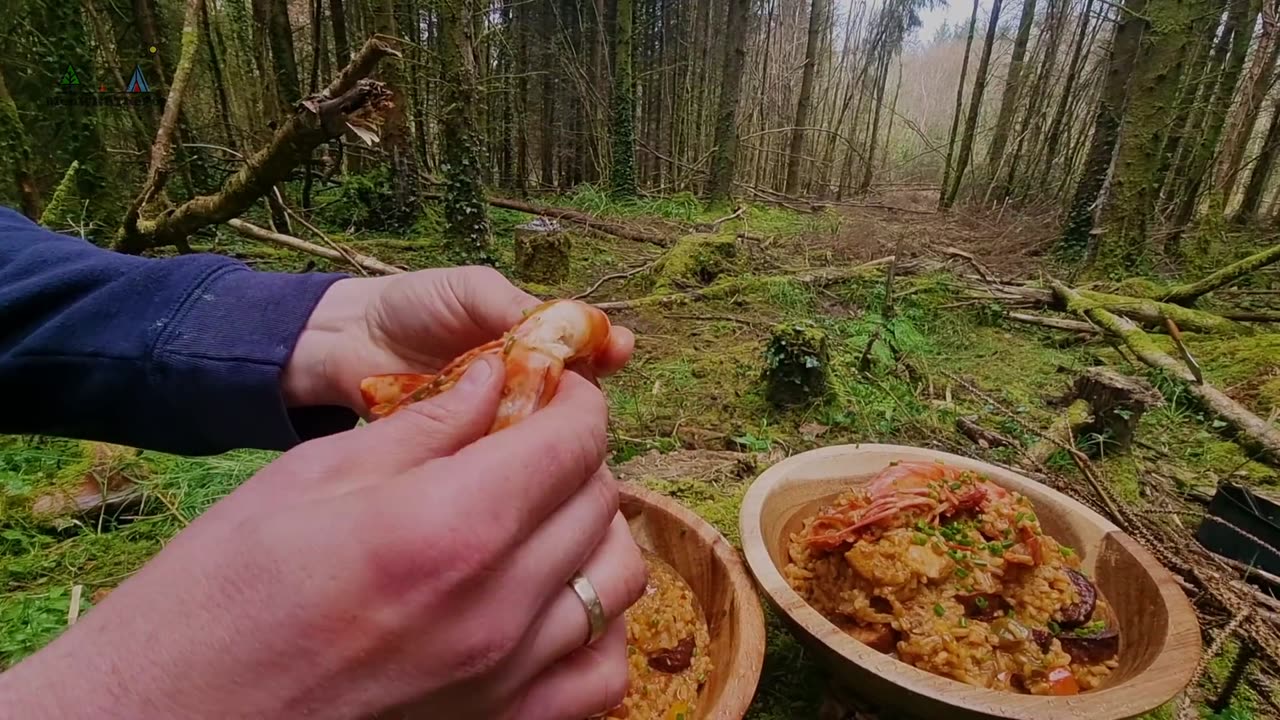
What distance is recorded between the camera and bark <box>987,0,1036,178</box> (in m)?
12.7

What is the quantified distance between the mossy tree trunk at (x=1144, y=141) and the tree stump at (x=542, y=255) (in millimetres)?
5724

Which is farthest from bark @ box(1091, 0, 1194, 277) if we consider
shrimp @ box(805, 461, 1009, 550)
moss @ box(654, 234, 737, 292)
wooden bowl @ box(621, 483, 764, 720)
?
wooden bowl @ box(621, 483, 764, 720)

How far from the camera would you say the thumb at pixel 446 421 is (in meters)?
0.65

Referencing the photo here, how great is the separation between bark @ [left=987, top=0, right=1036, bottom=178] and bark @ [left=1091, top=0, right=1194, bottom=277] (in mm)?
8418

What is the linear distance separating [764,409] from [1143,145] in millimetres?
5723

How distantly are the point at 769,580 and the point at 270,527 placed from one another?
950 mm

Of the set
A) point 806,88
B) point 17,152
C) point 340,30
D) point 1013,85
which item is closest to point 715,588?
point 17,152

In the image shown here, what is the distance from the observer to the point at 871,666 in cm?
100

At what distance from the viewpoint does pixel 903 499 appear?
1.40 metres

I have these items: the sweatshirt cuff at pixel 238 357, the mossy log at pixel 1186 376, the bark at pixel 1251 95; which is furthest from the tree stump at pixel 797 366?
the bark at pixel 1251 95

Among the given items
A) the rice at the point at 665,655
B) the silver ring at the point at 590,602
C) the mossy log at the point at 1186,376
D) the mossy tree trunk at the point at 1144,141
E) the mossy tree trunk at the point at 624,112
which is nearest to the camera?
the silver ring at the point at 590,602

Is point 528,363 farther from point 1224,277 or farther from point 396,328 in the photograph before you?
point 1224,277

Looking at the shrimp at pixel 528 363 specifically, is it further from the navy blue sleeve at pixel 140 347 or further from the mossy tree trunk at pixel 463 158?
the mossy tree trunk at pixel 463 158

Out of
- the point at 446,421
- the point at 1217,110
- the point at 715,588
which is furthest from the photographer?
the point at 1217,110
